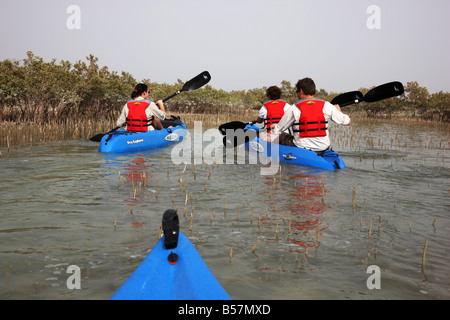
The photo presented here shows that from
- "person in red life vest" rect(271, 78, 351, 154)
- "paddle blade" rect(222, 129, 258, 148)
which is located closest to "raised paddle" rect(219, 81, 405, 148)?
"person in red life vest" rect(271, 78, 351, 154)

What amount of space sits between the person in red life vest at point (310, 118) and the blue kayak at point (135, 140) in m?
3.57

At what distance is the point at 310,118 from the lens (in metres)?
7.24

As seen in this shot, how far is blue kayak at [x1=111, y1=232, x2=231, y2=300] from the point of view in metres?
1.90

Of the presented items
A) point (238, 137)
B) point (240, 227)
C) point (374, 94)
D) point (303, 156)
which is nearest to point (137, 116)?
point (238, 137)

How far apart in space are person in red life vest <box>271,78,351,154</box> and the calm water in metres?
0.69

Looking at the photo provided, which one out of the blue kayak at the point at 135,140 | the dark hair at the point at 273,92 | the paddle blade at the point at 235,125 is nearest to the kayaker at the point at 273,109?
the dark hair at the point at 273,92

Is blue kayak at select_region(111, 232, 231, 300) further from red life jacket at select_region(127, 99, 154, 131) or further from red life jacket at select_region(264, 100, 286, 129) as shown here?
red life jacket at select_region(127, 99, 154, 131)

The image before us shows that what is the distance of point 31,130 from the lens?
11727 mm

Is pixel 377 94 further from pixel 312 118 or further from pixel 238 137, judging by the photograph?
pixel 238 137
